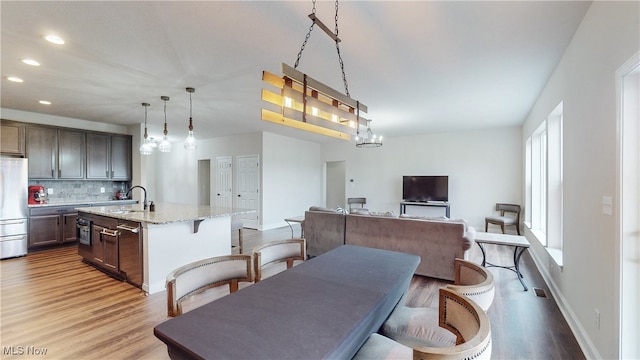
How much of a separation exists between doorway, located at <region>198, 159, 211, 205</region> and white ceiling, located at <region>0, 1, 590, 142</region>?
4138 mm

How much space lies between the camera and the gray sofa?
3.59 m

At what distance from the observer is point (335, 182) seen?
422 inches

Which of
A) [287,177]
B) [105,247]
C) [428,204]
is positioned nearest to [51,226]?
[105,247]

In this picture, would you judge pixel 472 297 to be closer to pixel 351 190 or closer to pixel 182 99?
pixel 182 99

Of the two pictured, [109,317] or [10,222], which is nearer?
[109,317]

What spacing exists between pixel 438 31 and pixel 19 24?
364 centimetres

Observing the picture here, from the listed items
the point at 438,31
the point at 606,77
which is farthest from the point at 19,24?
the point at 606,77

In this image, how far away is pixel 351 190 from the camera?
891 cm

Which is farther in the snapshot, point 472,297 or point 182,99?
point 182,99

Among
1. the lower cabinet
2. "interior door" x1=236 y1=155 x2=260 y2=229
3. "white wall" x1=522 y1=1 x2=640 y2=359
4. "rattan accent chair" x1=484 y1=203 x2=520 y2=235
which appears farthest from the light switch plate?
"interior door" x1=236 y1=155 x2=260 y2=229

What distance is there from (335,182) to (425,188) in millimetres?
3949

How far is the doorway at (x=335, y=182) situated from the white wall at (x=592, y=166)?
7.93m

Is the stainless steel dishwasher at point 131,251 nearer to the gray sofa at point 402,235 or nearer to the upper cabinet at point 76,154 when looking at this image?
the gray sofa at point 402,235
